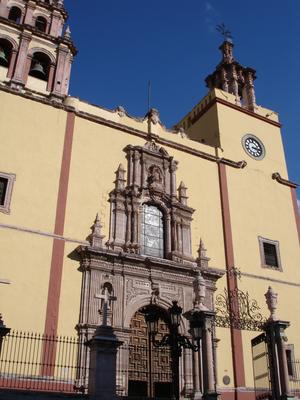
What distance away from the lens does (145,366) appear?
13.8 metres

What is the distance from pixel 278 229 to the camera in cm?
1948

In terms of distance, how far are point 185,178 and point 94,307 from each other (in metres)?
6.87

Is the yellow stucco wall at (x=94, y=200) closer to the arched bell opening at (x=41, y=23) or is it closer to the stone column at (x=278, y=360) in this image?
the stone column at (x=278, y=360)

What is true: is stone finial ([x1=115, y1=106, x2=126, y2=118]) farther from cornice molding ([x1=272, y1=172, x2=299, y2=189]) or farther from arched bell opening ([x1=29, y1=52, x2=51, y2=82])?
cornice molding ([x1=272, y1=172, x2=299, y2=189])

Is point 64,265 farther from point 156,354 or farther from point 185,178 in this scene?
point 185,178

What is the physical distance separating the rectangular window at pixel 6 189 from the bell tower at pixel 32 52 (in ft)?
11.7

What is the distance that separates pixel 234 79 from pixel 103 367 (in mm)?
18598

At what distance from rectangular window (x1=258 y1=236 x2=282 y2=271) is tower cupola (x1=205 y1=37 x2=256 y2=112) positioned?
7.84 meters

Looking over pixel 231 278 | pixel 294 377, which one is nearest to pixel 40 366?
pixel 231 278

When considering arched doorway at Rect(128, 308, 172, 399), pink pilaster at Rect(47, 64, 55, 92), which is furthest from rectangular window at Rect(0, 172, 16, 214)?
arched doorway at Rect(128, 308, 172, 399)

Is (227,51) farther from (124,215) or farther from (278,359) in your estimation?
(278,359)

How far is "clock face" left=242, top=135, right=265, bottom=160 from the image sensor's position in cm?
2108

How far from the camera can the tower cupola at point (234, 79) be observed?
2395 centimetres

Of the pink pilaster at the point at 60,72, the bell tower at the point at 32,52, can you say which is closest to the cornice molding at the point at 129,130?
the bell tower at the point at 32,52
